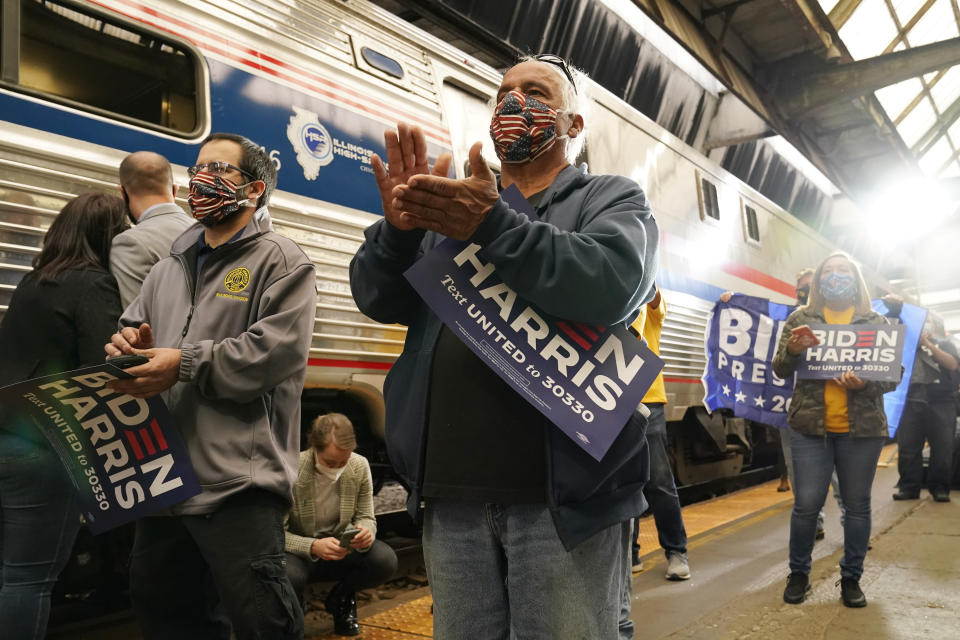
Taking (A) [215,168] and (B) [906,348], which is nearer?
(A) [215,168]

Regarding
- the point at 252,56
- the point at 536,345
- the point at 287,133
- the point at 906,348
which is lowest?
the point at 536,345

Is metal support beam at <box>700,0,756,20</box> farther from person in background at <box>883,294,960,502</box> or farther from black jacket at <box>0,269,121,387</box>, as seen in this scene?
black jacket at <box>0,269,121,387</box>

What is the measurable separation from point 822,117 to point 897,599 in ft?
33.5

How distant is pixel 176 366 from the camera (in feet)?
6.10

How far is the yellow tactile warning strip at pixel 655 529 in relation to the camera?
10.6 ft

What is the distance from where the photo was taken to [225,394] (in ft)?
6.15

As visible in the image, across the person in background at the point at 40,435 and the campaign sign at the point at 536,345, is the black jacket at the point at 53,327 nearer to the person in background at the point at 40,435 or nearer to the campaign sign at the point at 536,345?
the person in background at the point at 40,435

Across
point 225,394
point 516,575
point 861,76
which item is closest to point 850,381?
point 516,575

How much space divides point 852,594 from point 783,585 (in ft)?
1.30

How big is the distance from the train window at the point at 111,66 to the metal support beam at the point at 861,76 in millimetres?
9830

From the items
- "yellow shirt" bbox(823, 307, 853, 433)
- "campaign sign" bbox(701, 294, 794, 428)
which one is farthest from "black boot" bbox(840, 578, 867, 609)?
"campaign sign" bbox(701, 294, 794, 428)

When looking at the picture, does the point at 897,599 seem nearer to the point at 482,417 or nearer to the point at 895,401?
the point at 895,401

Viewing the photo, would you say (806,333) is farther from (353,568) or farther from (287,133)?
(287,133)

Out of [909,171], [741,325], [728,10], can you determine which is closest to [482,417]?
[741,325]
